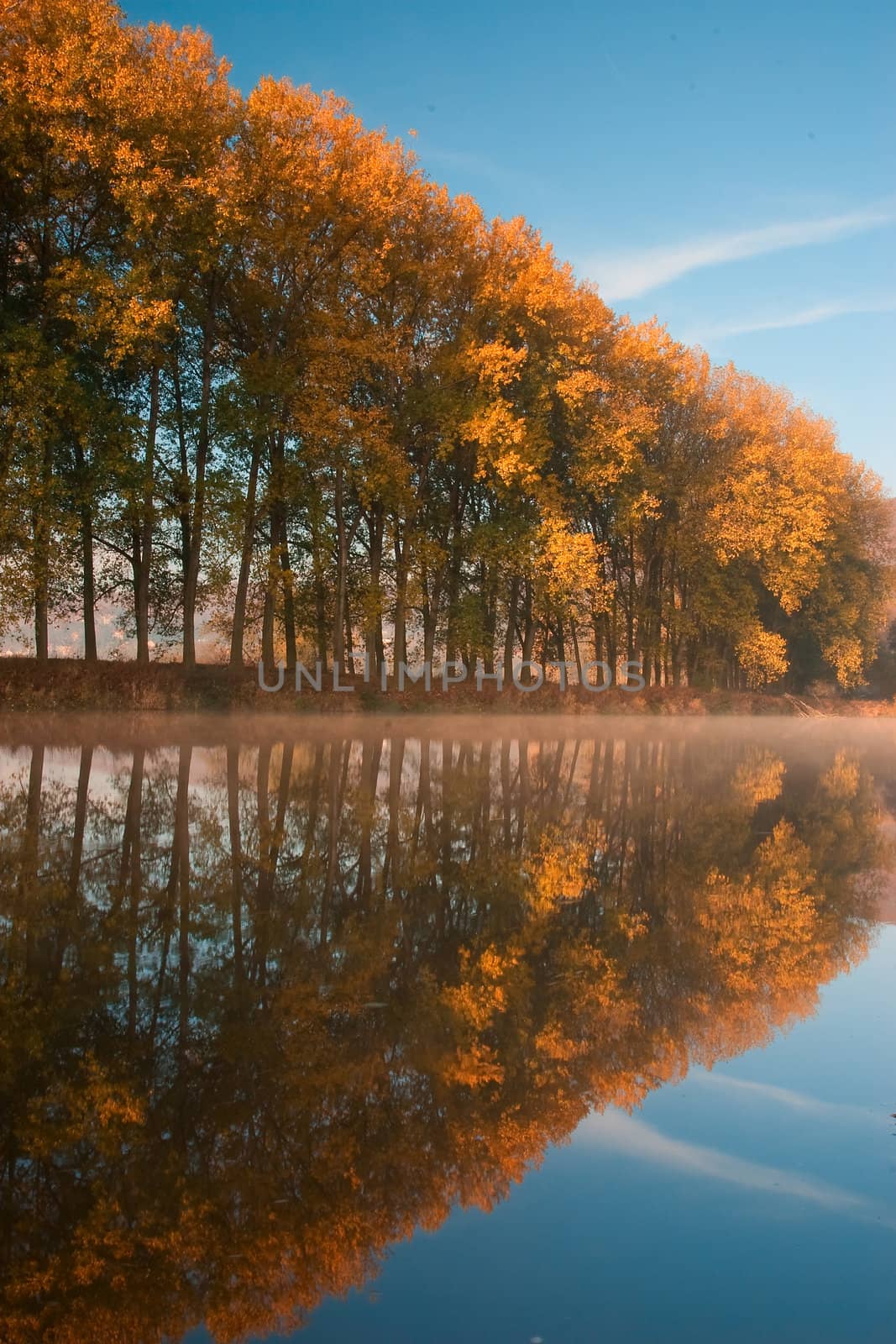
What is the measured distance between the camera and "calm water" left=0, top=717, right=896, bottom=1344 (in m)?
2.85

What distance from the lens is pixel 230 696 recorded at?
2720 centimetres

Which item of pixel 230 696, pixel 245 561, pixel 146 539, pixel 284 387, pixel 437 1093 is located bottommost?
pixel 437 1093

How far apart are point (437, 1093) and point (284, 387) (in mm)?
27332

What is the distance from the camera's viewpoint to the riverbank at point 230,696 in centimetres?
2430

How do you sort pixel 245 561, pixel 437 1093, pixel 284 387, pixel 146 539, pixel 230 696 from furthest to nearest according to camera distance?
pixel 284 387 < pixel 245 561 < pixel 146 539 < pixel 230 696 < pixel 437 1093

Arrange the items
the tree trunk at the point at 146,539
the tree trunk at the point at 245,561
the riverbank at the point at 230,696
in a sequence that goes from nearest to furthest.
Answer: the riverbank at the point at 230,696 → the tree trunk at the point at 146,539 → the tree trunk at the point at 245,561

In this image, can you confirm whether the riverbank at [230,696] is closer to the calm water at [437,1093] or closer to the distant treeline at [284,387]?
the distant treeline at [284,387]

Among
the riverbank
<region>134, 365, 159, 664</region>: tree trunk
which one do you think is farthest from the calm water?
<region>134, 365, 159, 664</region>: tree trunk

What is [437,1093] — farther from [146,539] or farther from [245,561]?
[146,539]

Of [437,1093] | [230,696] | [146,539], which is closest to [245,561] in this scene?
[146,539]

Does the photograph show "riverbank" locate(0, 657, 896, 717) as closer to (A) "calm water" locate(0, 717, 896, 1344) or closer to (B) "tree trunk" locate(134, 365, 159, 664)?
(B) "tree trunk" locate(134, 365, 159, 664)

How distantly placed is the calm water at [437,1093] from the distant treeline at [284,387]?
61.7 ft

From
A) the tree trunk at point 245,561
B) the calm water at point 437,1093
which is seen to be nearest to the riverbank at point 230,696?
the tree trunk at point 245,561

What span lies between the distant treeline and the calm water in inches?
741
